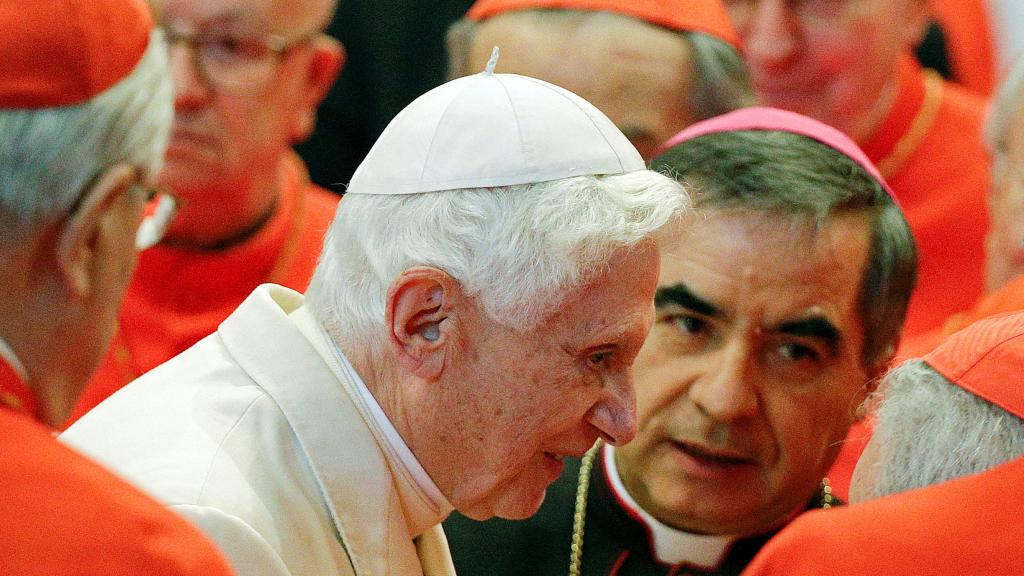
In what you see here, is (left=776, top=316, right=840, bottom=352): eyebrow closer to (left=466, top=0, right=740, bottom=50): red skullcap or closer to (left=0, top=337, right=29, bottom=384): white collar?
(left=0, top=337, right=29, bottom=384): white collar

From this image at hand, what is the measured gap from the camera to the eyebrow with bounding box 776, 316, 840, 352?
2.83 m

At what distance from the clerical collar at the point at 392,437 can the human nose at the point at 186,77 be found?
2037mm

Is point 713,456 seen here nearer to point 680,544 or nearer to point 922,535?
point 680,544

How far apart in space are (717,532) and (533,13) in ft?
6.19

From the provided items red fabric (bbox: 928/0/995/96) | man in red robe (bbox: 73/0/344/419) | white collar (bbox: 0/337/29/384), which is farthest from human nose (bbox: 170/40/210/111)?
red fabric (bbox: 928/0/995/96)

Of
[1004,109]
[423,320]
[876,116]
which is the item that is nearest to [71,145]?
[423,320]

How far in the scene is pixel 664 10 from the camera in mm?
4285

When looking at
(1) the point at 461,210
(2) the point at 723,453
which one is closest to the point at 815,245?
(2) the point at 723,453

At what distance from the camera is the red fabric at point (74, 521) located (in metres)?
1.58

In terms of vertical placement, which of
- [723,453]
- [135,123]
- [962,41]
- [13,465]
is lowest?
[962,41]

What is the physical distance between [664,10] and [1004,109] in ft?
3.39

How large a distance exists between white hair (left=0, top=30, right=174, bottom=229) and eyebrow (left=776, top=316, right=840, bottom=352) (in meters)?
1.31

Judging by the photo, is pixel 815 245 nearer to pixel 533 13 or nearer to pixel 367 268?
pixel 367 268

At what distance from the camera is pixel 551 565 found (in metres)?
3.02
